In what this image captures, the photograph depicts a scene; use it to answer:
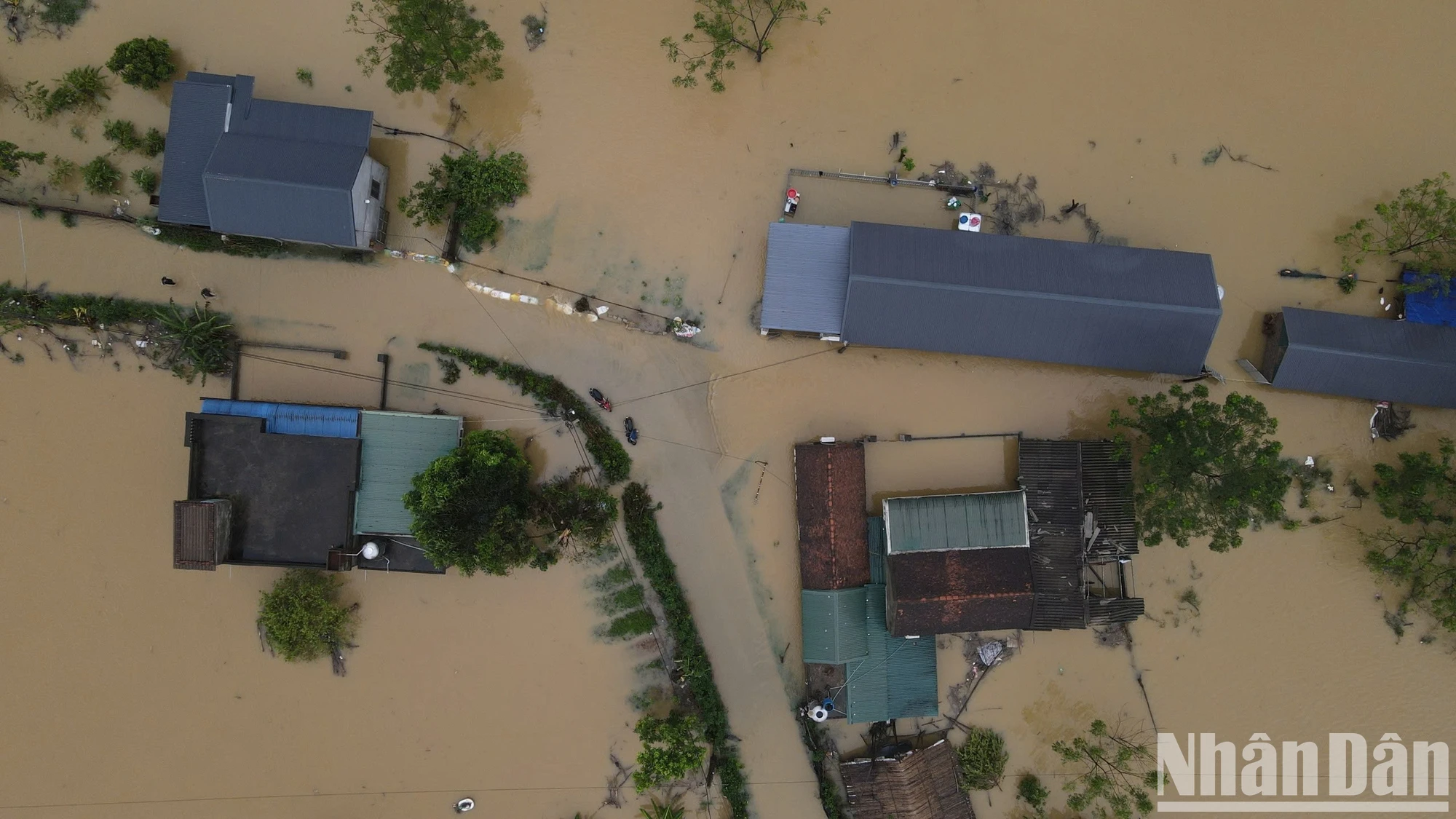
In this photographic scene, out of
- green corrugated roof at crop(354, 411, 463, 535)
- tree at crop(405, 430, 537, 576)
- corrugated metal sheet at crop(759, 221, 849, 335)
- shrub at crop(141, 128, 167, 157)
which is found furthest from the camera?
shrub at crop(141, 128, 167, 157)

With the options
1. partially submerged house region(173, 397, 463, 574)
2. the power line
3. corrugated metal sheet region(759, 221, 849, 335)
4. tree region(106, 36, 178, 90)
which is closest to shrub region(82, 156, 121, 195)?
tree region(106, 36, 178, 90)

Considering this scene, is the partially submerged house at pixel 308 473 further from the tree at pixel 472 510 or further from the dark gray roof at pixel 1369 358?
the dark gray roof at pixel 1369 358

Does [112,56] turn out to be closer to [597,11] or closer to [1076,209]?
[597,11]

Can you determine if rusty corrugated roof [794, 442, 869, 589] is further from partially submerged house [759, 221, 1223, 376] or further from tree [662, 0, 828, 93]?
tree [662, 0, 828, 93]

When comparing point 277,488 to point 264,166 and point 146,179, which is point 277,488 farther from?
point 146,179

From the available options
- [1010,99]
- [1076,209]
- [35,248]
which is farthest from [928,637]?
[35,248]

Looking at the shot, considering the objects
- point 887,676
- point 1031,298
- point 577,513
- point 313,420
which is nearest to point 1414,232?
point 1031,298
